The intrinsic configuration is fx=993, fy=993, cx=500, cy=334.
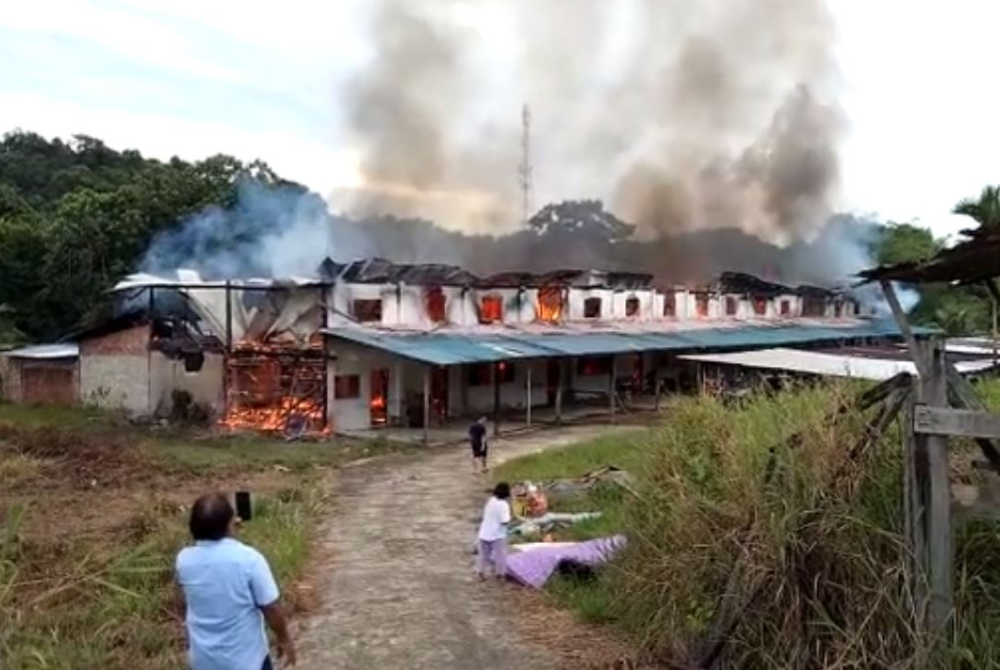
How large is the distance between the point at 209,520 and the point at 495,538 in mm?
6080

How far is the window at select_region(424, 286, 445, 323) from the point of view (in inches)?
1126

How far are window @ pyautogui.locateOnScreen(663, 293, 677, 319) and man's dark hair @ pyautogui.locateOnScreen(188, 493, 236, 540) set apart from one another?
33.8m

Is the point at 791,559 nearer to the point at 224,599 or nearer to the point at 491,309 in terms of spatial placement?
the point at 224,599

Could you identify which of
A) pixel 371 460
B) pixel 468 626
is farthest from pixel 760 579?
pixel 371 460

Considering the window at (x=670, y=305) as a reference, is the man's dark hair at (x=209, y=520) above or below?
below

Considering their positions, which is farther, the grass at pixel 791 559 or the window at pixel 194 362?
the window at pixel 194 362

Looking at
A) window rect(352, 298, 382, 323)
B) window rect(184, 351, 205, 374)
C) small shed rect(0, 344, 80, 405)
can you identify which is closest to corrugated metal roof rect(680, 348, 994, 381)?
window rect(352, 298, 382, 323)

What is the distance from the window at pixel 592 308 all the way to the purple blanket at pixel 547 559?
78.6 ft

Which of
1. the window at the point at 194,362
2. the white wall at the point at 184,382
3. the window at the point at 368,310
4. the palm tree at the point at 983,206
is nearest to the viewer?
the palm tree at the point at 983,206

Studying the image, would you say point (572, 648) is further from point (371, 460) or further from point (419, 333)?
point (419, 333)

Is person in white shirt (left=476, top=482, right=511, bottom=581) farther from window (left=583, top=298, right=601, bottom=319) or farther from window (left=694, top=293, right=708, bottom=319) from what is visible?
window (left=694, top=293, right=708, bottom=319)

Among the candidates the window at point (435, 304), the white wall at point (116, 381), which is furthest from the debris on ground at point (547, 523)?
the white wall at point (116, 381)

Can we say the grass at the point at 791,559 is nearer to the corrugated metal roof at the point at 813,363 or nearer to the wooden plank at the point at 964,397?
the wooden plank at the point at 964,397

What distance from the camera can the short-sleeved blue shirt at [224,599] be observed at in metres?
4.43
